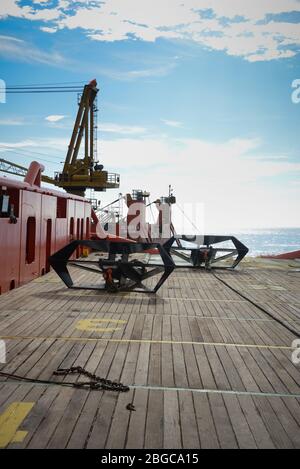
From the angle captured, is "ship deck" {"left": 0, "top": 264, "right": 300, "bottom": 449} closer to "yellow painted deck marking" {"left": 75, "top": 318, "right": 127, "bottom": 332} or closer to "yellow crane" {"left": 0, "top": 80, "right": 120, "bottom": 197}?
"yellow painted deck marking" {"left": 75, "top": 318, "right": 127, "bottom": 332}

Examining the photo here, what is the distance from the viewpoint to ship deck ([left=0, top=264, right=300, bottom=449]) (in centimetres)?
381

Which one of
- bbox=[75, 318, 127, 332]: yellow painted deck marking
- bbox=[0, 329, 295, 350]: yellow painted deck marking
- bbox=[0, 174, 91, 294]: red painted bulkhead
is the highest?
bbox=[0, 174, 91, 294]: red painted bulkhead

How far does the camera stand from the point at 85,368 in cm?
552

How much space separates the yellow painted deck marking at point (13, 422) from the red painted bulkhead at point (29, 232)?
7.14m

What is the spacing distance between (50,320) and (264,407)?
5230 millimetres

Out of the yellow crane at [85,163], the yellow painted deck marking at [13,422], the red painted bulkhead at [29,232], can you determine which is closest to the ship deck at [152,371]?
the yellow painted deck marking at [13,422]

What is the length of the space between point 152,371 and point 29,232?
9.49 metres

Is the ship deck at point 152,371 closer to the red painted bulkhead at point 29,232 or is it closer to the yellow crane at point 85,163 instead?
the red painted bulkhead at point 29,232

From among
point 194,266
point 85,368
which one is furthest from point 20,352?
point 194,266

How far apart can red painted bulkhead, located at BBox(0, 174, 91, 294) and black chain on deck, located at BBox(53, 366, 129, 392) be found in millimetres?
6407

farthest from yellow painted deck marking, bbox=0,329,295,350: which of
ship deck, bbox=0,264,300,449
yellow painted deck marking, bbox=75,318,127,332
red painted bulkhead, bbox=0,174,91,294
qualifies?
red painted bulkhead, bbox=0,174,91,294

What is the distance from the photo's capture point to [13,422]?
3.93 metres

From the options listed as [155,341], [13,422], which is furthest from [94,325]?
[13,422]

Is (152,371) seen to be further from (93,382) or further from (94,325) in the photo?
(94,325)
